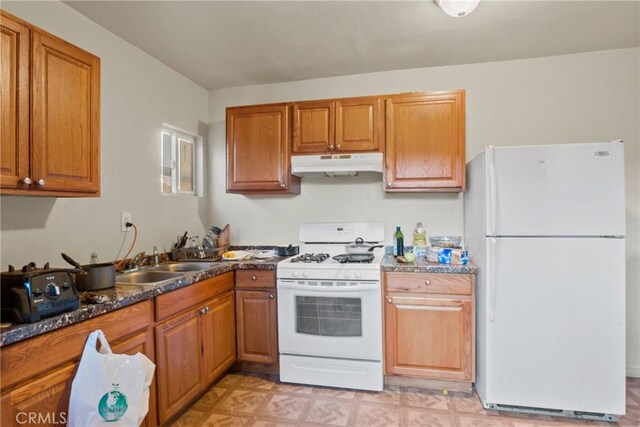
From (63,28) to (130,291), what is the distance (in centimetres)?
153

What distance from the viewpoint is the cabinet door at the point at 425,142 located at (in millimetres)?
2498

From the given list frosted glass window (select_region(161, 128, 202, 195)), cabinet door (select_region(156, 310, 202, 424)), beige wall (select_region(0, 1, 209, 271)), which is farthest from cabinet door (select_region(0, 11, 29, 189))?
frosted glass window (select_region(161, 128, 202, 195))

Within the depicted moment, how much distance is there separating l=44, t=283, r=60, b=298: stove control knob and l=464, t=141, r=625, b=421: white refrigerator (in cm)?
215

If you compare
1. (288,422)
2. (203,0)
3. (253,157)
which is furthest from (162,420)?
(203,0)

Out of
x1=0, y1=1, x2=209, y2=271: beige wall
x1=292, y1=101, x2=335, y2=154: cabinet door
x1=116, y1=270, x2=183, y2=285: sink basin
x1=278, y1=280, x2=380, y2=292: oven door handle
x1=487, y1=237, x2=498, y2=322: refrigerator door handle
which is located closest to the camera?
x1=0, y1=1, x2=209, y2=271: beige wall

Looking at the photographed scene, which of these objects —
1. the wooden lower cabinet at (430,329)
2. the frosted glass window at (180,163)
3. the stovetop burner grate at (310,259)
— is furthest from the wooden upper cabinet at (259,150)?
the wooden lower cabinet at (430,329)

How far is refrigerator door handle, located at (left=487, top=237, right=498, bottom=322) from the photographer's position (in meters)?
2.06

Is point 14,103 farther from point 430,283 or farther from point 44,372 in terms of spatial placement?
point 430,283

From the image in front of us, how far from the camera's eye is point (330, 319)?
7.76 ft

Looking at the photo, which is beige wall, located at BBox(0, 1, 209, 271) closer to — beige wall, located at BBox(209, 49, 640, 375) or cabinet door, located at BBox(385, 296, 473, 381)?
beige wall, located at BBox(209, 49, 640, 375)

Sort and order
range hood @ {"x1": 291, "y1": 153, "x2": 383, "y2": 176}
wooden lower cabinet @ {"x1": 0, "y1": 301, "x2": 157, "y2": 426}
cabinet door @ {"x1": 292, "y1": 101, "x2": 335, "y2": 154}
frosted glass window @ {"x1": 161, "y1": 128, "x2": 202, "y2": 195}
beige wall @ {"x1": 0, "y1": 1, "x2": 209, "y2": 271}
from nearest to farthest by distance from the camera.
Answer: wooden lower cabinet @ {"x1": 0, "y1": 301, "x2": 157, "y2": 426}
beige wall @ {"x1": 0, "y1": 1, "x2": 209, "y2": 271}
range hood @ {"x1": 291, "y1": 153, "x2": 383, "y2": 176}
cabinet door @ {"x1": 292, "y1": 101, "x2": 335, "y2": 154}
frosted glass window @ {"x1": 161, "y1": 128, "x2": 202, "y2": 195}

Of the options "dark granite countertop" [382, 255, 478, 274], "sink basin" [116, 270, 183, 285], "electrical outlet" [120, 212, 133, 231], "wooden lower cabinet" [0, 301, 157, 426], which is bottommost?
"wooden lower cabinet" [0, 301, 157, 426]

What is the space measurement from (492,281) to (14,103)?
2502 millimetres

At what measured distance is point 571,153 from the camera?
199 cm
